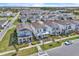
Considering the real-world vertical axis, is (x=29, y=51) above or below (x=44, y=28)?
below

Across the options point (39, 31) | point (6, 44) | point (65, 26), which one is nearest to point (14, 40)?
point (6, 44)

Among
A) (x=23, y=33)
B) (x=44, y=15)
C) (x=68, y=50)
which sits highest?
(x=44, y=15)

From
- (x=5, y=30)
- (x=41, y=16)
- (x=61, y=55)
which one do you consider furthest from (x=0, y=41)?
(x=61, y=55)

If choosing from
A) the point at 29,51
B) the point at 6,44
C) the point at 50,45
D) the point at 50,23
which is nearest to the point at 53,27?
the point at 50,23

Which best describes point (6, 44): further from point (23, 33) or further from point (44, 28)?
point (44, 28)

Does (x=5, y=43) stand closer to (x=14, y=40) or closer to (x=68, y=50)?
(x=14, y=40)

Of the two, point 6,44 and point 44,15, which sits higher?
point 44,15

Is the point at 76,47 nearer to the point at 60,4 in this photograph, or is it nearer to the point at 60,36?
the point at 60,36

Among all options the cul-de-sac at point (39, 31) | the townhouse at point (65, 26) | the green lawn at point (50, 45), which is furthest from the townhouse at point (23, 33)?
the townhouse at point (65, 26)

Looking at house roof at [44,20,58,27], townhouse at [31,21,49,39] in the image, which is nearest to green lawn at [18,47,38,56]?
townhouse at [31,21,49,39]
